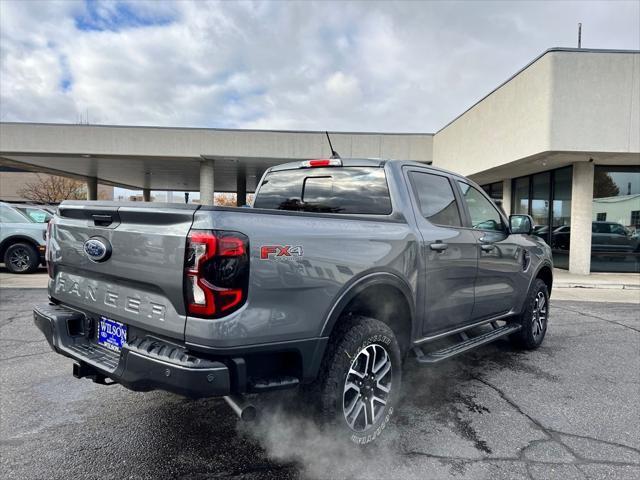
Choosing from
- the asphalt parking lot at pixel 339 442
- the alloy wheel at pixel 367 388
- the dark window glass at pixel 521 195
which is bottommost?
the asphalt parking lot at pixel 339 442

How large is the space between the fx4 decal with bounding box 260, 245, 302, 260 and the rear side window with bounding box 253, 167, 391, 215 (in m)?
1.18

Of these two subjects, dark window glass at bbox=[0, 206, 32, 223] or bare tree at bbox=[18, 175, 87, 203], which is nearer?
dark window glass at bbox=[0, 206, 32, 223]

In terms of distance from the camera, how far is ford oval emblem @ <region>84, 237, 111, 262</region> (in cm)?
266

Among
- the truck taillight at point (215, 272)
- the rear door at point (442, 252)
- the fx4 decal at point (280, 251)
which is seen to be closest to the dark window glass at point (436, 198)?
the rear door at point (442, 252)

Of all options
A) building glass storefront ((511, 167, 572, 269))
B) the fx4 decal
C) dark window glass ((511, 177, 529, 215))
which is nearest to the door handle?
the fx4 decal

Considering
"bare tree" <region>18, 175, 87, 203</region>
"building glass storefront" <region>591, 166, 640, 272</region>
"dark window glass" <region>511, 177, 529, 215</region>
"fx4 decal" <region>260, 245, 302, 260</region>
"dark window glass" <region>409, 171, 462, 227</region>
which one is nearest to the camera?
"fx4 decal" <region>260, 245, 302, 260</region>

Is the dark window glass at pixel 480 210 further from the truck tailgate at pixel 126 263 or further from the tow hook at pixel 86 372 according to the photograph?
the tow hook at pixel 86 372

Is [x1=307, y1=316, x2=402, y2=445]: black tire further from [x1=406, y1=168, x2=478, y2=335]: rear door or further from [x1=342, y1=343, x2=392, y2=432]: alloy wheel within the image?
[x1=406, y1=168, x2=478, y2=335]: rear door

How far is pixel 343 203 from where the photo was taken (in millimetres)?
3637

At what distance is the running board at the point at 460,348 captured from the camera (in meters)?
3.46

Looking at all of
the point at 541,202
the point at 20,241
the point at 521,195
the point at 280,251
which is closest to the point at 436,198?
the point at 280,251

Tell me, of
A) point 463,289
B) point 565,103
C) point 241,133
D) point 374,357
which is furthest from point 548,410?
point 241,133

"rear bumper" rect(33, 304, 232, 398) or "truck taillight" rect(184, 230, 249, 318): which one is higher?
"truck taillight" rect(184, 230, 249, 318)

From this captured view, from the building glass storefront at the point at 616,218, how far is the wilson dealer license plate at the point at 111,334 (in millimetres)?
14193
